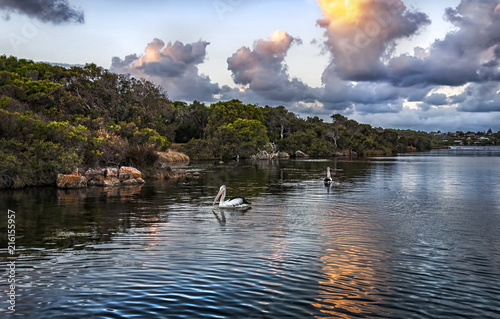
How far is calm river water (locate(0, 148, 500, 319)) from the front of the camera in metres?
8.87

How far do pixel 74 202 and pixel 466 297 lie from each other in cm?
2561

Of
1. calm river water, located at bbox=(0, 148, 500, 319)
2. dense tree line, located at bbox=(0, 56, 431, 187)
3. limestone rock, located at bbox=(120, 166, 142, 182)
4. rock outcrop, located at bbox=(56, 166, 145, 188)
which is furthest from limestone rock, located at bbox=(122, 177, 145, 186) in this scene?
calm river water, located at bbox=(0, 148, 500, 319)

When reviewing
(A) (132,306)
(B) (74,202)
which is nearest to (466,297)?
(A) (132,306)

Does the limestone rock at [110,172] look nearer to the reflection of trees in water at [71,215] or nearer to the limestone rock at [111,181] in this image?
the limestone rock at [111,181]

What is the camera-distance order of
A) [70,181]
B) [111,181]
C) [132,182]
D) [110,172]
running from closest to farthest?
[70,181], [111,181], [110,172], [132,182]

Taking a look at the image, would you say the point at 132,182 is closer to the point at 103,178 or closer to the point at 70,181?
the point at 103,178

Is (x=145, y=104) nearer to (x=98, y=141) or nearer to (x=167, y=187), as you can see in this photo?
(x=98, y=141)

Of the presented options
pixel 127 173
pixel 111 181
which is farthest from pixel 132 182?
pixel 111 181

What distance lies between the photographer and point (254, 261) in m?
12.6

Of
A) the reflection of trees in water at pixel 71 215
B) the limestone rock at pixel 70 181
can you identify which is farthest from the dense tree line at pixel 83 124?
the reflection of trees in water at pixel 71 215

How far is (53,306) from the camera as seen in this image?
8.71m

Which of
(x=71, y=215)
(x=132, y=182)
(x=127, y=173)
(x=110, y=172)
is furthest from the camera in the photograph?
(x=127, y=173)

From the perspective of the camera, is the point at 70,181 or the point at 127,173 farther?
the point at 127,173

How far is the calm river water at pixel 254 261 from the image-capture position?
8.87 m
